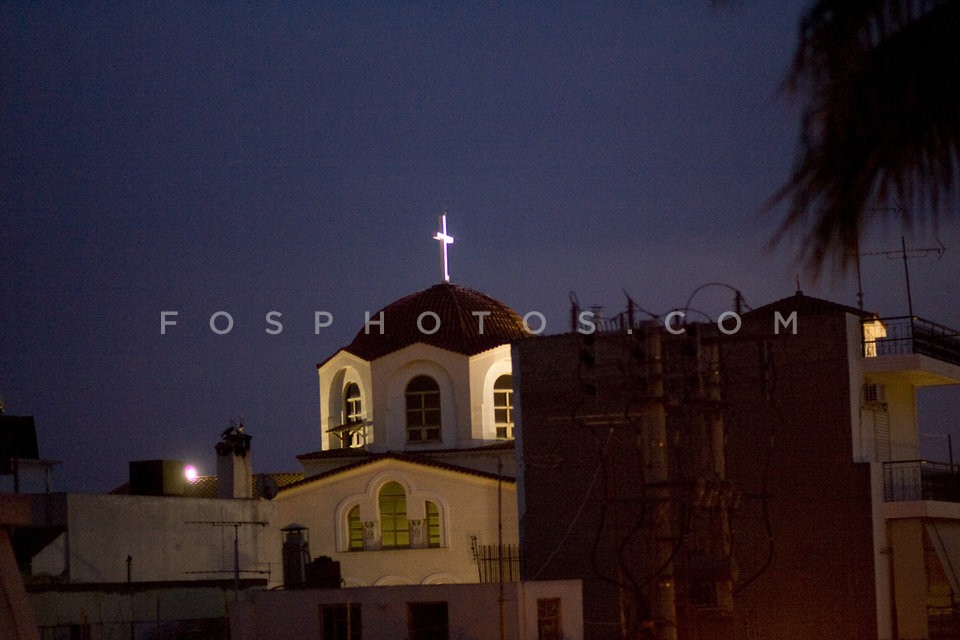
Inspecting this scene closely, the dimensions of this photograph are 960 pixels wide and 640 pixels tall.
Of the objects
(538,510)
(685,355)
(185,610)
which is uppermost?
(685,355)

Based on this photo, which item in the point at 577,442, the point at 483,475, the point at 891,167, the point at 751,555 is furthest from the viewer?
the point at 483,475

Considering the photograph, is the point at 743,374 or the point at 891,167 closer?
the point at 891,167

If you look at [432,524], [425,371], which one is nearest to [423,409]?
[425,371]

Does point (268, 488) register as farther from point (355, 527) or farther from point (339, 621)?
point (339, 621)

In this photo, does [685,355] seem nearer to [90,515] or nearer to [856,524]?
[856,524]

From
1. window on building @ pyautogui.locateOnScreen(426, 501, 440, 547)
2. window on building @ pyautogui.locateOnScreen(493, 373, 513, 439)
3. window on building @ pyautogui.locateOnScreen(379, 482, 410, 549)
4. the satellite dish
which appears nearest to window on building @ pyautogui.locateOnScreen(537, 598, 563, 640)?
window on building @ pyautogui.locateOnScreen(426, 501, 440, 547)

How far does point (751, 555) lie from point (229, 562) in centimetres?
1535

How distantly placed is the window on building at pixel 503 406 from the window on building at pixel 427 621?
49.2 feet

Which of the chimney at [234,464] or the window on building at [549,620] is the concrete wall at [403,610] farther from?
the chimney at [234,464]

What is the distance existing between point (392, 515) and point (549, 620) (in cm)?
1311

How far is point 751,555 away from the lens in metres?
31.3

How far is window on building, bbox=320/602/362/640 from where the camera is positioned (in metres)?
28.5

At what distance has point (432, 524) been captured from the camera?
40375 mm

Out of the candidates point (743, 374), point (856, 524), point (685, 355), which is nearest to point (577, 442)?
point (743, 374)
